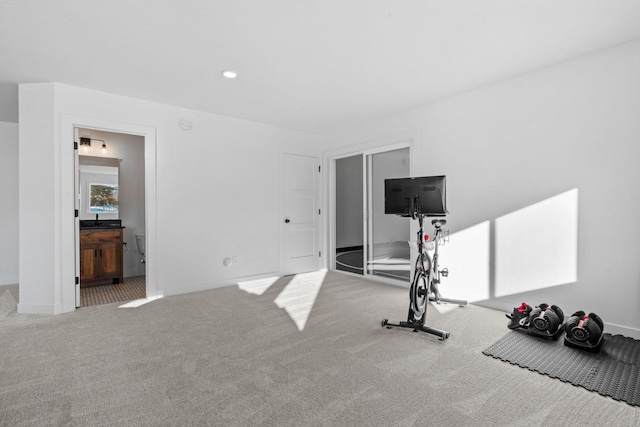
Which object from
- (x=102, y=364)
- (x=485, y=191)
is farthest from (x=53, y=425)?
(x=485, y=191)

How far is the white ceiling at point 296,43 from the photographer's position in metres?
2.21

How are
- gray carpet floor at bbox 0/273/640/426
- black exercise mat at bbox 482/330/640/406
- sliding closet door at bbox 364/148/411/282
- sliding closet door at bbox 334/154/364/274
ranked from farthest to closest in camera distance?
1. sliding closet door at bbox 334/154/364/274
2. sliding closet door at bbox 364/148/411/282
3. black exercise mat at bbox 482/330/640/406
4. gray carpet floor at bbox 0/273/640/426

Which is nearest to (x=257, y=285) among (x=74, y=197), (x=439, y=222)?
(x=74, y=197)

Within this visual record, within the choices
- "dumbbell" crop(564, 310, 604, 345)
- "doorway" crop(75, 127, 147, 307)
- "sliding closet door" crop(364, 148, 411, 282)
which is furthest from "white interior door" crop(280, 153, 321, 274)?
"dumbbell" crop(564, 310, 604, 345)

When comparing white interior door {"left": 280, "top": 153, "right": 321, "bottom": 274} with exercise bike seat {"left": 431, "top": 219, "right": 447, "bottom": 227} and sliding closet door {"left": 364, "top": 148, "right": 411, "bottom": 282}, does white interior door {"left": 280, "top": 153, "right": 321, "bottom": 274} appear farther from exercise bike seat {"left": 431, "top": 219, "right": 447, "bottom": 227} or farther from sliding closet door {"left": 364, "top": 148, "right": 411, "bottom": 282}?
exercise bike seat {"left": 431, "top": 219, "right": 447, "bottom": 227}

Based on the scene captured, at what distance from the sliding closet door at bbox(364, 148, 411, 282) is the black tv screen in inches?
70.6

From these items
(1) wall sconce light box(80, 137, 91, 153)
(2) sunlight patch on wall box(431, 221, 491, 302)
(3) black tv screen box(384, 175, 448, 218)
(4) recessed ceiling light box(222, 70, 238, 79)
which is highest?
(4) recessed ceiling light box(222, 70, 238, 79)

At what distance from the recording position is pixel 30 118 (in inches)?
134

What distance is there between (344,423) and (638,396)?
1.78 meters

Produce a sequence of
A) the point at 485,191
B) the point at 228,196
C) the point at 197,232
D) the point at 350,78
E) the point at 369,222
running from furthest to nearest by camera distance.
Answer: the point at 369,222 < the point at 228,196 < the point at 197,232 < the point at 485,191 < the point at 350,78

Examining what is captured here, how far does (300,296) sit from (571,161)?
323cm

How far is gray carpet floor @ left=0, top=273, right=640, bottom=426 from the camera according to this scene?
172 centimetres

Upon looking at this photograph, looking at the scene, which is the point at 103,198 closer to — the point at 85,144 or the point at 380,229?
the point at 85,144

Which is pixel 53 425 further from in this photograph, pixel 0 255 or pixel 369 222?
pixel 0 255
